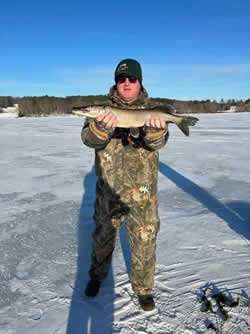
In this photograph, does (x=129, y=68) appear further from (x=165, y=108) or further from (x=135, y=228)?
(x=135, y=228)

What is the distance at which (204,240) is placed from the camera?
12.4 feet

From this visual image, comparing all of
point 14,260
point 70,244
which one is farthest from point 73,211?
point 14,260

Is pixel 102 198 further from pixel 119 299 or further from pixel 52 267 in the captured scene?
pixel 52 267

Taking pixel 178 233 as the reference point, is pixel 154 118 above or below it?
above

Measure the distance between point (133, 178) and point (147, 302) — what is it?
3.83 ft

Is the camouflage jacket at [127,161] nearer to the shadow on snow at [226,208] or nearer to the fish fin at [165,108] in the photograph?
the fish fin at [165,108]

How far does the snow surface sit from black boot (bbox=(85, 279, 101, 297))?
0.06 meters

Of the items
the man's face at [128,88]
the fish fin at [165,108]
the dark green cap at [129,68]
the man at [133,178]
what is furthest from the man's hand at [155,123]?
the dark green cap at [129,68]

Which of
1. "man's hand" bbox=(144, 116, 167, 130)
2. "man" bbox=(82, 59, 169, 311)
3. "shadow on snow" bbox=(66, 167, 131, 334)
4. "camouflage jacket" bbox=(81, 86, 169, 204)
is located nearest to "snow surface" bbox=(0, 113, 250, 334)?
"shadow on snow" bbox=(66, 167, 131, 334)

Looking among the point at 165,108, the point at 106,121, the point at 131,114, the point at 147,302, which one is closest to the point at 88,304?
the point at 147,302

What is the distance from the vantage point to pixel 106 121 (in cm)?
240

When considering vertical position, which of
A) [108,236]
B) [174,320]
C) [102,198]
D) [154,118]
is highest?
[154,118]

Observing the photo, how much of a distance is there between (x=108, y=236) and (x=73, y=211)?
2.21 m

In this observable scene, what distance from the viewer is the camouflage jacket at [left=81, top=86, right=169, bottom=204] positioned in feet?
8.39
